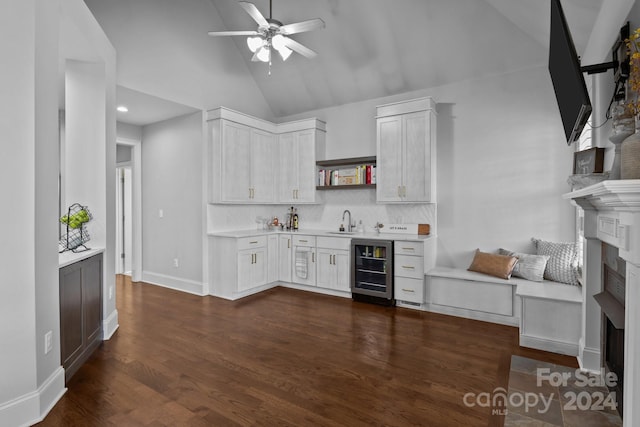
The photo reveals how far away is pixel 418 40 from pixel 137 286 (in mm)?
5399

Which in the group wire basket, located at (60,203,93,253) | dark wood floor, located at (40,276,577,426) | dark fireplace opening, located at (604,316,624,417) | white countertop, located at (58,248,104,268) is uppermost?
wire basket, located at (60,203,93,253)

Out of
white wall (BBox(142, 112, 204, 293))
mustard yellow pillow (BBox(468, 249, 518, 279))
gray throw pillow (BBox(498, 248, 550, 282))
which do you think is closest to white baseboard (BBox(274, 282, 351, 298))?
white wall (BBox(142, 112, 204, 293))

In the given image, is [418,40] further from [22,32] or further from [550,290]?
[22,32]

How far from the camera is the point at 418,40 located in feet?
14.1

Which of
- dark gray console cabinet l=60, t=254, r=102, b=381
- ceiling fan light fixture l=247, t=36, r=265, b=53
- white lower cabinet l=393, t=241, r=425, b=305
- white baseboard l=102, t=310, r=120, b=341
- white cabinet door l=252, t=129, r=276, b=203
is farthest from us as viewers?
white cabinet door l=252, t=129, r=276, b=203

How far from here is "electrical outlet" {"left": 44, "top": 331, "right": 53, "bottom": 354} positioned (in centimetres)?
216

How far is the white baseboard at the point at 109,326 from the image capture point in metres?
3.24

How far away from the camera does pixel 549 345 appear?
9.85 ft

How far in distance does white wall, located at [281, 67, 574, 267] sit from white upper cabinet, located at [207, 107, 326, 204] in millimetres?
1631

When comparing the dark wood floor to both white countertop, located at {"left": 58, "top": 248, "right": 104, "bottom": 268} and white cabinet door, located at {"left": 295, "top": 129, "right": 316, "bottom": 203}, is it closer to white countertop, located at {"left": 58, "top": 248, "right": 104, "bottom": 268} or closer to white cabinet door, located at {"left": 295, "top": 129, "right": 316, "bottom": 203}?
white countertop, located at {"left": 58, "top": 248, "right": 104, "bottom": 268}

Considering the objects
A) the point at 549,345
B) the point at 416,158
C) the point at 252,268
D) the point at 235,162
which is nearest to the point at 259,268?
the point at 252,268

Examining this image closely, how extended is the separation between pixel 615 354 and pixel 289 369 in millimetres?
2244

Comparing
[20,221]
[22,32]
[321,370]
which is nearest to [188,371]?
[321,370]

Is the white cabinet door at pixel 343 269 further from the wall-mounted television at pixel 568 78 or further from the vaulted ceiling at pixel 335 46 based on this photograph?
the wall-mounted television at pixel 568 78
